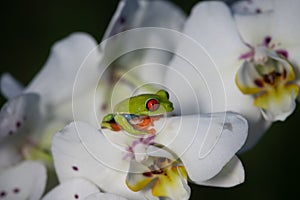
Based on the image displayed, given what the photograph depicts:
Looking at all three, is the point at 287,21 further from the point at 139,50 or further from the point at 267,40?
→ the point at 139,50

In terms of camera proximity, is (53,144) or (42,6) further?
(42,6)

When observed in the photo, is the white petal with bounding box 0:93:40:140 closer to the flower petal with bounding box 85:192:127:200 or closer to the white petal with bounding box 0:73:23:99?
the white petal with bounding box 0:73:23:99

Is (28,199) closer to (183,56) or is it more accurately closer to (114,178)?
(114,178)

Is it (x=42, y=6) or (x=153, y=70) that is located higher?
(x=153, y=70)

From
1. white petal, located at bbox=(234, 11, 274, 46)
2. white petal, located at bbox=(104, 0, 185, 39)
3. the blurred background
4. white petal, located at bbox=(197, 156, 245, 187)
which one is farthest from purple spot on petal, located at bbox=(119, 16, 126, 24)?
the blurred background

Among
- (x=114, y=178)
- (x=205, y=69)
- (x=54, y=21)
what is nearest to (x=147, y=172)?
(x=114, y=178)

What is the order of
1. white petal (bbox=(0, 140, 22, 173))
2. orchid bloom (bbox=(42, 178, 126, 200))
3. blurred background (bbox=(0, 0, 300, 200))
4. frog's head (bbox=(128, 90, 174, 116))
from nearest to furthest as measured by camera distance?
1. frog's head (bbox=(128, 90, 174, 116))
2. orchid bloom (bbox=(42, 178, 126, 200))
3. white petal (bbox=(0, 140, 22, 173))
4. blurred background (bbox=(0, 0, 300, 200))

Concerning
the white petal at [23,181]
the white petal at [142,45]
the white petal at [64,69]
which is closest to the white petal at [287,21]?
the white petal at [142,45]
